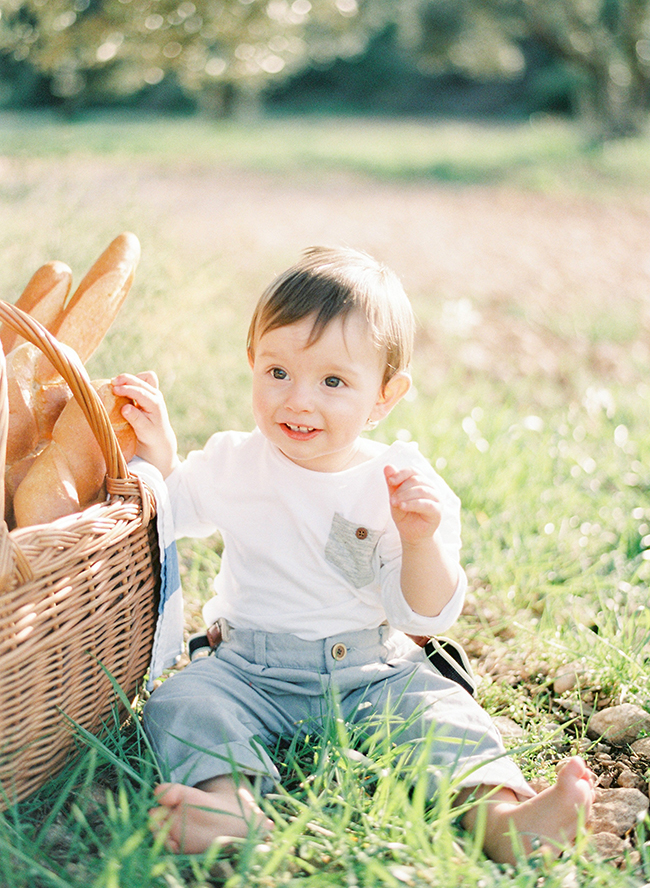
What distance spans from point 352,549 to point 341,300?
50cm

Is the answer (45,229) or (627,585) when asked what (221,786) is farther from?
(45,229)

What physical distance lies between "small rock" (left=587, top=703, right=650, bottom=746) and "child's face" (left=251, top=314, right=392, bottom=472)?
837 millimetres

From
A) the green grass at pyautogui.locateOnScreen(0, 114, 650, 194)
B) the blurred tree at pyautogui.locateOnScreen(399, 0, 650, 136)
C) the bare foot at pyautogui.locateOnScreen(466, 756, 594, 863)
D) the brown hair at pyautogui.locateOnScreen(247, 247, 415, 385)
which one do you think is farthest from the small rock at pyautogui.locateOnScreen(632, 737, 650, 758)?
the blurred tree at pyautogui.locateOnScreen(399, 0, 650, 136)

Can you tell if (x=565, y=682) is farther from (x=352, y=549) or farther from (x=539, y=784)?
(x=352, y=549)

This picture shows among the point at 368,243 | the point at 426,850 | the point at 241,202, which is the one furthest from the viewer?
the point at 241,202

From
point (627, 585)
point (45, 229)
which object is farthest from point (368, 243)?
point (627, 585)

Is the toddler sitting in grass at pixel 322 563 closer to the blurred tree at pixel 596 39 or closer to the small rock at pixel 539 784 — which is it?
the small rock at pixel 539 784

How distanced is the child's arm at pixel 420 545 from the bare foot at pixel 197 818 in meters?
0.48

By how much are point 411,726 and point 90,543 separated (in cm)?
71

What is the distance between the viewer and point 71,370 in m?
1.39

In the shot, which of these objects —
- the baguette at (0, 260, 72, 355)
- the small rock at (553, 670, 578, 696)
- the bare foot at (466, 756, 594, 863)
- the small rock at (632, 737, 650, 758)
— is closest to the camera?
the bare foot at (466, 756, 594, 863)

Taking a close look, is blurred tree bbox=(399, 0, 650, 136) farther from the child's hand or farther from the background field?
the child's hand

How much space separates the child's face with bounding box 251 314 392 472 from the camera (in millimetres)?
1565

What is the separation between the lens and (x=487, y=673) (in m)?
2.03
